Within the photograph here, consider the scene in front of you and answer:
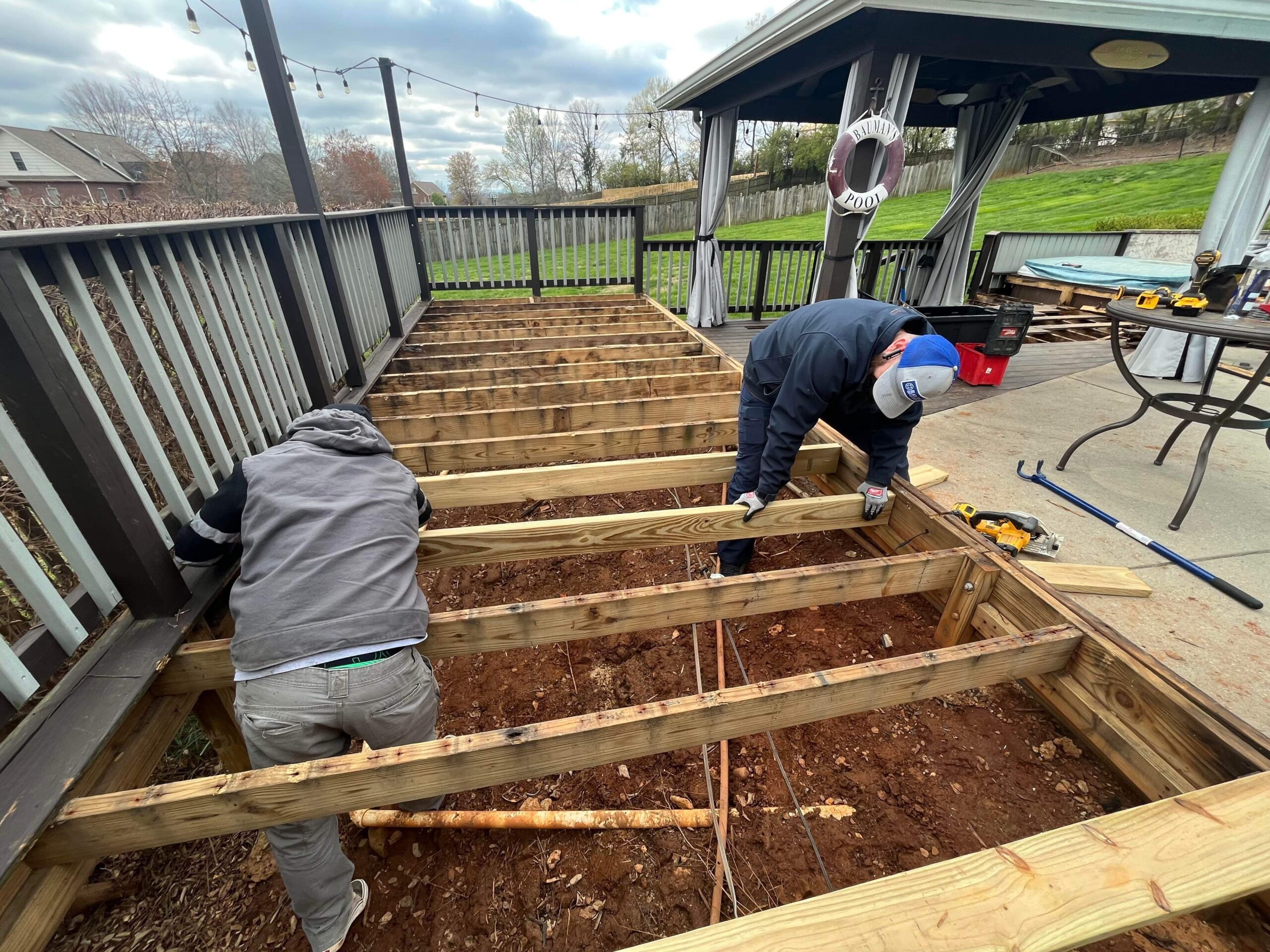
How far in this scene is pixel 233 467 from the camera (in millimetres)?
2365

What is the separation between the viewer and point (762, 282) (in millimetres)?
7855

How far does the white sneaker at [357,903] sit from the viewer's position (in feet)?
5.37

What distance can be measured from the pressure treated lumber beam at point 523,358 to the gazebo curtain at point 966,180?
5277 mm

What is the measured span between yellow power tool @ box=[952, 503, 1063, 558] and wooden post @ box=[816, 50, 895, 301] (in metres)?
3.03

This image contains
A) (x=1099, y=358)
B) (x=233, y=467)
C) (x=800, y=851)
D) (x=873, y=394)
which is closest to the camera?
(x=800, y=851)

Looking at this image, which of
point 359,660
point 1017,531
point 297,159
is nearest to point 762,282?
point 1017,531

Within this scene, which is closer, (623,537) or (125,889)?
(125,889)

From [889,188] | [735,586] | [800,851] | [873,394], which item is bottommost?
[800,851]

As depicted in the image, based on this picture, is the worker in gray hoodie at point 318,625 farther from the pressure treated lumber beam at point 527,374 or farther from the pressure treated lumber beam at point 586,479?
the pressure treated lumber beam at point 527,374

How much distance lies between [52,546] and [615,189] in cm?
2836

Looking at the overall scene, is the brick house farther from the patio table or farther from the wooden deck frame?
the patio table

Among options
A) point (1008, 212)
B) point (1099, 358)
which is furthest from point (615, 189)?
point (1099, 358)

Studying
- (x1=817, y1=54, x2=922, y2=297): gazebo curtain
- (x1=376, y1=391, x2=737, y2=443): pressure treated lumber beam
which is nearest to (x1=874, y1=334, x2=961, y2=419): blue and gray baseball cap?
(x1=376, y1=391, x2=737, y2=443): pressure treated lumber beam

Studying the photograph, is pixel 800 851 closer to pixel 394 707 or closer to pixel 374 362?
pixel 394 707
